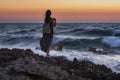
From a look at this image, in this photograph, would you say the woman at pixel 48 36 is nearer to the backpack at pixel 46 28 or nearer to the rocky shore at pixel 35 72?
the backpack at pixel 46 28

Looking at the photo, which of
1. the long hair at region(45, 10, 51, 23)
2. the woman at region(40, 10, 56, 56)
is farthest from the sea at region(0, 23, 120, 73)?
the long hair at region(45, 10, 51, 23)

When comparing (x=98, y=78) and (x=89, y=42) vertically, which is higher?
(x=98, y=78)

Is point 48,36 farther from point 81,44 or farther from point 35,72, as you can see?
point 81,44

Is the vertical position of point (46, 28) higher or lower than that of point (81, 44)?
higher

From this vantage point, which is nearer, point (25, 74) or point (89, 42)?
point (25, 74)

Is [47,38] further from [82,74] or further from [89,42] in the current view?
[89,42]

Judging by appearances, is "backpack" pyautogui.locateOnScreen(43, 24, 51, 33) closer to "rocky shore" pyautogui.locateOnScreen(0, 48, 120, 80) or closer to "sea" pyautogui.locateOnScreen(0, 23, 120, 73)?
"sea" pyautogui.locateOnScreen(0, 23, 120, 73)

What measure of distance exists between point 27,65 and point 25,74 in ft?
0.79

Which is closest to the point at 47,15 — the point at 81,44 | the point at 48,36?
the point at 48,36

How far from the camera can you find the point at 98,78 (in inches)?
331

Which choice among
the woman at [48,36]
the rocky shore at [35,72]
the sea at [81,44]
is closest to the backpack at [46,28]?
the woman at [48,36]

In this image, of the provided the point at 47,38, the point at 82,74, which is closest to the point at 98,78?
the point at 82,74

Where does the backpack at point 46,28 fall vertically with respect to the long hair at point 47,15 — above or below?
below

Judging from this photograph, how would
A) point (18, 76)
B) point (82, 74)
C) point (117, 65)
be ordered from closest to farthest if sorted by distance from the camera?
point (18, 76)
point (82, 74)
point (117, 65)
